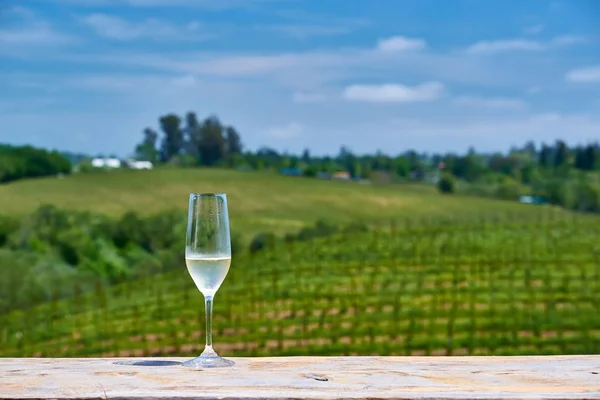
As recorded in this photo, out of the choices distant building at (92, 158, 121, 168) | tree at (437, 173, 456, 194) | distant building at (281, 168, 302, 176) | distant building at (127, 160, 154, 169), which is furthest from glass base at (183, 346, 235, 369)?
distant building at (127, 160, 154, 169)

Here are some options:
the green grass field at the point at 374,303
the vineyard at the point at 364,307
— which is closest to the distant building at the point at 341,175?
the green grass field at the point at 374,303

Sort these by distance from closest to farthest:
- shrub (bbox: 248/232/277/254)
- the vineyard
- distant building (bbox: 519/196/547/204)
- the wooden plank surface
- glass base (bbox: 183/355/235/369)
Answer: the wooden plank surface
glass base (bbox: 183/355/235/369)
the vineyard
shrub (bbox: 248/232/277/254)
distant building (bbox: 519/196/547/204)

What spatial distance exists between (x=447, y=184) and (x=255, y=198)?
50.9 feet

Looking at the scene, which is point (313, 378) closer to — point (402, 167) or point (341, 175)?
point (341, 175)

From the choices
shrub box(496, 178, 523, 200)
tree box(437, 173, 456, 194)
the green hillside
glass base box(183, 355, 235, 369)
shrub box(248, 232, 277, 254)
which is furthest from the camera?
tree box(437, 173, 456, 194)

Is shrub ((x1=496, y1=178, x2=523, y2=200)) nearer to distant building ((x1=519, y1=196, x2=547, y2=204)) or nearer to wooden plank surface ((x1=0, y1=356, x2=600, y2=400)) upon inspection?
distant building ((x1=519, y1=196, x2=547, y2=204))

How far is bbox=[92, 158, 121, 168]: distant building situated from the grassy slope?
9.37 feet

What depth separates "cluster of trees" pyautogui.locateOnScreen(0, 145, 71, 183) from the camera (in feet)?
201

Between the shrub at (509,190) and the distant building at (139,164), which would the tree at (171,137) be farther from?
the shrub at (509,190)

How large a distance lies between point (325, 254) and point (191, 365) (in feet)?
91.7

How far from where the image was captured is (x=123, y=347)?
19.0 m

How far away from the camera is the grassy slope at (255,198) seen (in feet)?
190

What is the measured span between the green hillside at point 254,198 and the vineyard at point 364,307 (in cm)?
2672

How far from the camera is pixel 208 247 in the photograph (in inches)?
116
